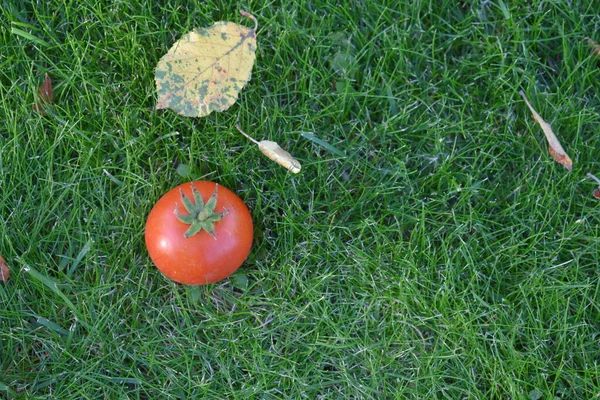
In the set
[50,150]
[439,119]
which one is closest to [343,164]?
[439,119]

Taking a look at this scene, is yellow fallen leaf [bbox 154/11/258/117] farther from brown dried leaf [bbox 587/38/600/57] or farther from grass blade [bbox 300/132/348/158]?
brown dried leaf [bbox 587/38/600/57]

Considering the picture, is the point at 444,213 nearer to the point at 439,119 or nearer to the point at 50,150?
the point at 439,119

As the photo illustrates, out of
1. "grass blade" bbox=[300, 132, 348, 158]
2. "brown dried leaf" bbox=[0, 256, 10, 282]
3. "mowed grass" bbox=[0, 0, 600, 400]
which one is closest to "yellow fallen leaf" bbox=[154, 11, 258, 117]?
"mowed grass" bbox=[0, 0, 600, 400]

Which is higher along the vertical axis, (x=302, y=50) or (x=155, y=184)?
(x=302, y=50)

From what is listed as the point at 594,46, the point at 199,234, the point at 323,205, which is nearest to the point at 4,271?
the point at 199,234

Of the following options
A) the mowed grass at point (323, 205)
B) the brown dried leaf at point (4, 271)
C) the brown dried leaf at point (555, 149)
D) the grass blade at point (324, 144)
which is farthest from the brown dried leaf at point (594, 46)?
the brown dried leaf at point (4, 271)

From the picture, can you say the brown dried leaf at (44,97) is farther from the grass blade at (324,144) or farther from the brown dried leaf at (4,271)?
the grass blade at (324,144)
